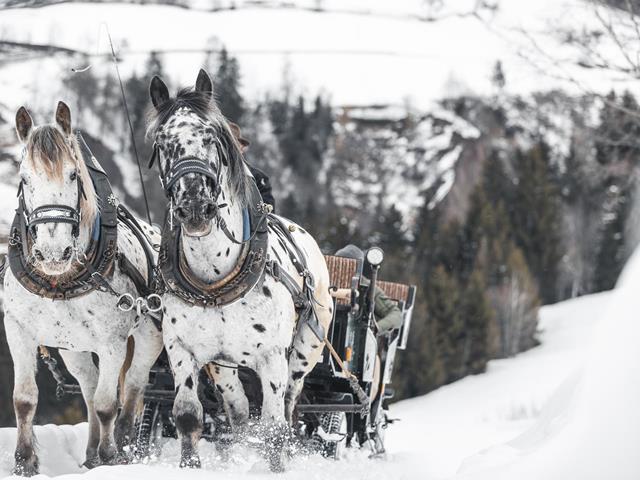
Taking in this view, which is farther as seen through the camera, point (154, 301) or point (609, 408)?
point (154, 301)

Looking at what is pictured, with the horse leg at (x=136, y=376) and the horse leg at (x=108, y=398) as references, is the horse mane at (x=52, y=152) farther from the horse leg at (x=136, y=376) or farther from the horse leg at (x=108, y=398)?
the horse leg at (x=136, y=376)

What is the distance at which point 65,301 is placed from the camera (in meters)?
5.29

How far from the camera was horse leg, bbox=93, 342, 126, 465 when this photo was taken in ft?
18.2

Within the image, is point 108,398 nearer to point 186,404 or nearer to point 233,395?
point 186,404

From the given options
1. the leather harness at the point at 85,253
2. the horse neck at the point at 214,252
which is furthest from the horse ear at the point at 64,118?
the horse neck at the point at 214,252

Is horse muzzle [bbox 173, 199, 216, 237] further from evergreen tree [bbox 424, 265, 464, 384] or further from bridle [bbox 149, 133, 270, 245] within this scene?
evergreen tree [bbox 424, 265, 464, 384]

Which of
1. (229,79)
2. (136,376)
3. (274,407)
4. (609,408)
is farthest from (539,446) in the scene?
(229,79)

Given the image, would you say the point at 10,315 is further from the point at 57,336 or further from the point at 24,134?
the point at 24,134

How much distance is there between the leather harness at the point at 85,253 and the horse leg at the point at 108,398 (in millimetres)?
392

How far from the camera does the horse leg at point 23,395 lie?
539 cm

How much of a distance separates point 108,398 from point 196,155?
181 centimetres

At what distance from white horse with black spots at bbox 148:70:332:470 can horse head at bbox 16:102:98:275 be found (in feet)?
1.68

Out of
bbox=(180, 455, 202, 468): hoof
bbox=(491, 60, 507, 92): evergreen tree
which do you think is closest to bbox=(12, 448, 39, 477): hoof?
bbox=(180, 455, 202, 468): hoof

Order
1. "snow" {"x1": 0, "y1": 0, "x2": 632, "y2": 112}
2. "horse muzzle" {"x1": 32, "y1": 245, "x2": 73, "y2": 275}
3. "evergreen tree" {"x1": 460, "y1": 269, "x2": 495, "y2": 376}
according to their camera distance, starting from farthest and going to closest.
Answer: "snow" {"x1": 0, "y1": 0, "x2": 632, "y2": 112} → "evergreen tree" {"x1": 460, "y1": 269, "x2": 495, "y2": 376} → "horse muzzle" {"x1": 32, "y1": 245, "x2": 73, "y2": 275}
